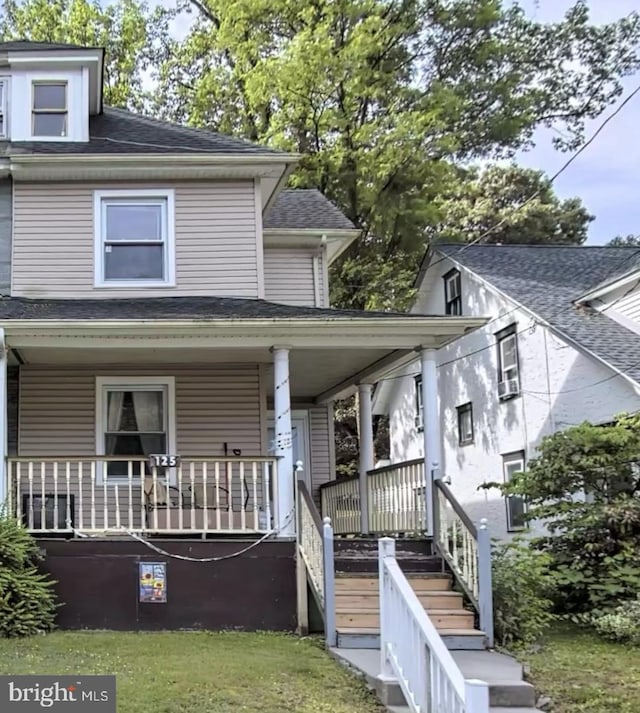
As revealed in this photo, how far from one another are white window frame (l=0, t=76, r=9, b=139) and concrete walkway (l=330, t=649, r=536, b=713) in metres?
9.44

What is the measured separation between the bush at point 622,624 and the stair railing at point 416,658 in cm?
316

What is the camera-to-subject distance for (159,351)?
1073cm

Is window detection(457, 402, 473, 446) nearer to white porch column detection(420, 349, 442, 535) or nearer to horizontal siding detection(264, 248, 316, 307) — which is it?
horizontal siding detection(264, 248, 316, 307)

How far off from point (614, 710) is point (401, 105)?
756 inches

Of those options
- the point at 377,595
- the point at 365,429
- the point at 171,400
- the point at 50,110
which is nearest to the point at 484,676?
the point at 377,595

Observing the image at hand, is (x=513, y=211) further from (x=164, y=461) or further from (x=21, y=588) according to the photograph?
(x=21, y=588)

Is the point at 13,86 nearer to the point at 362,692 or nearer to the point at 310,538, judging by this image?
the point at 310,538

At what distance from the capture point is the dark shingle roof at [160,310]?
399 inches

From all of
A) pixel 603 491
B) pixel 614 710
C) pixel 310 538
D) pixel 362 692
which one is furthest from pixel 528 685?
pixel 603 491

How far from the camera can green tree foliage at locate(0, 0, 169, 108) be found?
25641 millimetres

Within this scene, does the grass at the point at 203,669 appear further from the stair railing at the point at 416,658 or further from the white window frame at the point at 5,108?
the white window frame at the point at 5,108

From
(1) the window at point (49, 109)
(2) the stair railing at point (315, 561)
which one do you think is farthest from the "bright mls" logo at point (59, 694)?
(1) the window at point (49, 109)

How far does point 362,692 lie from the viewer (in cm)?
630

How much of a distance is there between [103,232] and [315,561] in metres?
5.93
